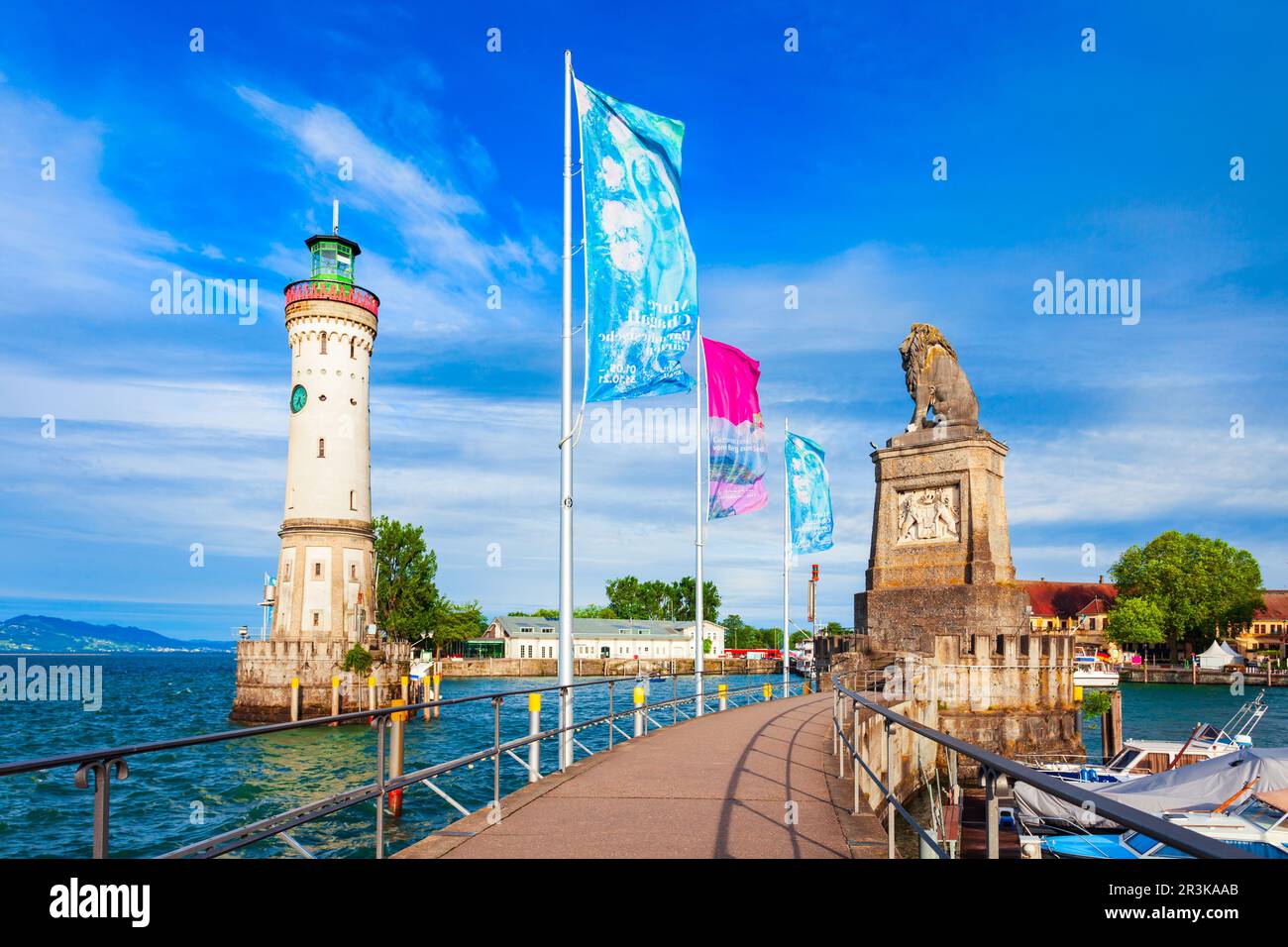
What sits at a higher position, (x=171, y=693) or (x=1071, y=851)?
(x=1071, y=851)

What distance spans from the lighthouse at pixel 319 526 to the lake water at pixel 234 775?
9.35ft

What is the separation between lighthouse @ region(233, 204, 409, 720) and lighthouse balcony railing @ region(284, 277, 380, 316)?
0.05m

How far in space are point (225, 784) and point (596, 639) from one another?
87.2 m

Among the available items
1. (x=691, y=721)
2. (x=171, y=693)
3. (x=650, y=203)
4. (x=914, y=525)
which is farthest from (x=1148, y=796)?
(x=171, y=693)

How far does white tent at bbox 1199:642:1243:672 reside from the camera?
93312 mm

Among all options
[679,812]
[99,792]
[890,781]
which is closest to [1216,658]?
[679,812]

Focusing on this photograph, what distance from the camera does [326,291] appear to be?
48906 mm

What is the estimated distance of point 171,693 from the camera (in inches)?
3152

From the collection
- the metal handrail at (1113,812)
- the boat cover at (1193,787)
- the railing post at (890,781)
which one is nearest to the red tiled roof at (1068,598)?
the boat cover at (1193,787)

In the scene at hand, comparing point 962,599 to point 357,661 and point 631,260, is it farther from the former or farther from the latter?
point 357,661

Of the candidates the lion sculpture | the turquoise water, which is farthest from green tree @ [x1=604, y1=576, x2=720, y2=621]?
the lion sculpture
